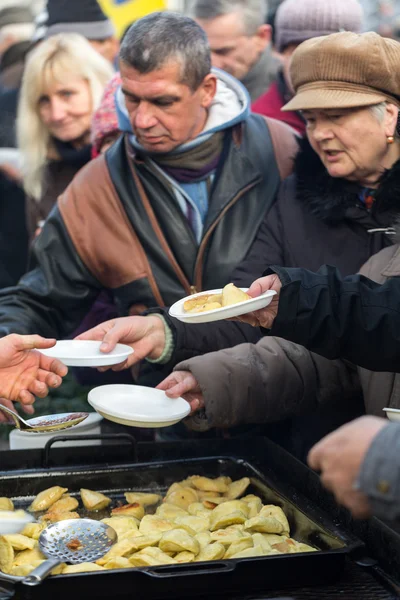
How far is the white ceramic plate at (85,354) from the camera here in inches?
93.7

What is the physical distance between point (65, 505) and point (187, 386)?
0.48 metres

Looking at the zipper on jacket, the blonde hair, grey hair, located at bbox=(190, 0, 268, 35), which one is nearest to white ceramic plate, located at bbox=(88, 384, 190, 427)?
the zipper on jacket

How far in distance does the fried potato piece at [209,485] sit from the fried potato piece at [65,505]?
35 centimetres

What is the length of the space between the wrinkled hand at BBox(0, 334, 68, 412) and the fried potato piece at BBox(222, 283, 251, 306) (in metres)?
0.62

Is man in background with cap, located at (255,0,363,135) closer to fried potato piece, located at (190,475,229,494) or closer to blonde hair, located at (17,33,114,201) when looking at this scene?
blonde hair, located at (17,33,114,201)

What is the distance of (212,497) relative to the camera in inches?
98.7

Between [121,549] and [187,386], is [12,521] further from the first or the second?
[187,386]

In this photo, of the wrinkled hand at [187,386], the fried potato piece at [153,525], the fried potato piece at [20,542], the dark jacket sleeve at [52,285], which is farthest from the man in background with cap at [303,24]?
the fried potato piece at [20,542]

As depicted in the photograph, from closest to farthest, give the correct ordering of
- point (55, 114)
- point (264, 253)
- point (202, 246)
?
point (264, 253)
point (202, 246)
point (55, 114)

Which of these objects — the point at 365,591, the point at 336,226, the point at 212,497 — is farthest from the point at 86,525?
the point at 336,226

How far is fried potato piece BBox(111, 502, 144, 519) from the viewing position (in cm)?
237

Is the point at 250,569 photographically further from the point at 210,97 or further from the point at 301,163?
the point at 210,97

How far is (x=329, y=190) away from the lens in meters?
2.88

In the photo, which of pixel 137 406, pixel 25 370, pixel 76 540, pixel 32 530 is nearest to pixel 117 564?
pixel 76 540
